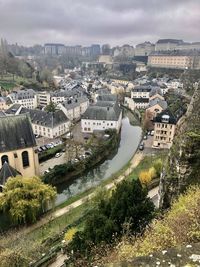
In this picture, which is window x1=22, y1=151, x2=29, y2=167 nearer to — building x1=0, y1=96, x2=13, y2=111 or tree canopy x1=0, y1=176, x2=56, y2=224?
tree canopy x1=0, y1=176, x2=56, y2=224

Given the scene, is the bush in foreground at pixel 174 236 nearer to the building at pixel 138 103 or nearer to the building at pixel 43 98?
the building at pixel 138 103

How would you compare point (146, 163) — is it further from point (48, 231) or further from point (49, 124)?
point (49, 124)

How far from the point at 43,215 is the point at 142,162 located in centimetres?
1738

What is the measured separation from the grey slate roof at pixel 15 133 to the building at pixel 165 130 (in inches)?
863

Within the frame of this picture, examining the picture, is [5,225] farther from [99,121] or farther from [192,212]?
[99,121]

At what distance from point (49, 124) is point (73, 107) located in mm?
13742

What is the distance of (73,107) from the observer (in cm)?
6322

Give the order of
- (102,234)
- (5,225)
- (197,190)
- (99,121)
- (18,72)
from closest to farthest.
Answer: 1. (197,190)
2. (102,234)
3. (5,225)
4. (99,121)
5. (18,72)

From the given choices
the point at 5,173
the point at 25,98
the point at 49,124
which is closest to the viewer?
the point at 5,173

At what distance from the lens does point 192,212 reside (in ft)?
34.3

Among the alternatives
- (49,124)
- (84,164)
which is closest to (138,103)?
(49,124)

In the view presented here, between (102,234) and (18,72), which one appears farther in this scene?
(18,72)

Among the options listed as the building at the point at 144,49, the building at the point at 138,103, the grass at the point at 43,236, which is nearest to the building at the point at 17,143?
the grass at the point at 43,236

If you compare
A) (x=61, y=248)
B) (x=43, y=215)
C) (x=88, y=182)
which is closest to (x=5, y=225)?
(x=43, y=215)
